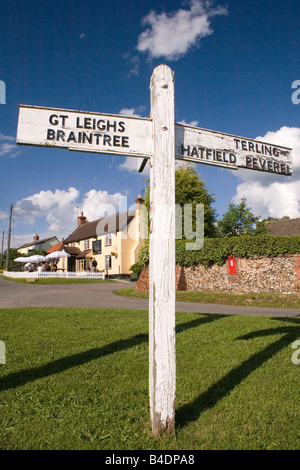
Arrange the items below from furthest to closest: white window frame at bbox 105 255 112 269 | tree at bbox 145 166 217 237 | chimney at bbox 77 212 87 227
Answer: chimney at bbox 77 212 87 227 < white window frame at bbox 105 255 112 269 < tree at bbox 145 166 217 237

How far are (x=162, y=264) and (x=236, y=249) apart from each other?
46.2 ft

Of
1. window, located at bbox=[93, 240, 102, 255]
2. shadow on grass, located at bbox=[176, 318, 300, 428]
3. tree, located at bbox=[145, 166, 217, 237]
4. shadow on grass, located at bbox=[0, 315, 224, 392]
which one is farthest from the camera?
window, located at bbox=[93, 240, 102, 255]

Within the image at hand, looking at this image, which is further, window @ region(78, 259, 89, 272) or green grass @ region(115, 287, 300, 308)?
window @ region(78, 259, 89, 272)

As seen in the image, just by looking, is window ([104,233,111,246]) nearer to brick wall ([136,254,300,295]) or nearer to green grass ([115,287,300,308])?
brick wall ([136,254,300,295])

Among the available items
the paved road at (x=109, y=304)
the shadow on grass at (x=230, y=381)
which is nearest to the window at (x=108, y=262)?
the paved road at (x=109, y=304)

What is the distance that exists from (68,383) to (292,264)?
540 inches

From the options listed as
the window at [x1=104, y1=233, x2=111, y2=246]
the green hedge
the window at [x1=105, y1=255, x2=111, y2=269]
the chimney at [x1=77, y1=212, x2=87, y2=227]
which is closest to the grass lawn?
the green hedge

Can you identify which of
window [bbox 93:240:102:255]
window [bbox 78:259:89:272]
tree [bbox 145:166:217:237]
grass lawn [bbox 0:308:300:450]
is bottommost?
grass lawn [bbox 0:308:300:450]

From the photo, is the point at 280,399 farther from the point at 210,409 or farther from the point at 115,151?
the point at 115,151

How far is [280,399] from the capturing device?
3.18 metres

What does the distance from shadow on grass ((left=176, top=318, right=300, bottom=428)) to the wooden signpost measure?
1.28 ft

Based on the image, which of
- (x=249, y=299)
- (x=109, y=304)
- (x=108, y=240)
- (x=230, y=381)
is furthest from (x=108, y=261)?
(x=230, y=381)

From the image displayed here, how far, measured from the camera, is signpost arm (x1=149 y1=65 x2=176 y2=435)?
8.41ft
